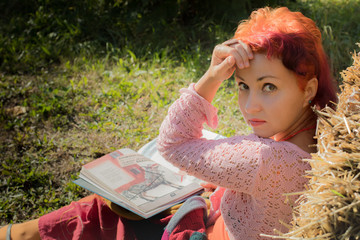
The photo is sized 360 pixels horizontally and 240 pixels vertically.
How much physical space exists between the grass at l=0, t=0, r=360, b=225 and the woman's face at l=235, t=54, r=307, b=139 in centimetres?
173

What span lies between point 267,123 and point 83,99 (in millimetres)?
2720

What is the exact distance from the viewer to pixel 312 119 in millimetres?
1802

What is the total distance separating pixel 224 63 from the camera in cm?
182

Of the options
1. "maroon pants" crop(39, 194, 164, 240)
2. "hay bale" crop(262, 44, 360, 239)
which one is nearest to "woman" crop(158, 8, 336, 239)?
"hay bale" crop(262, 44, 360, 239)

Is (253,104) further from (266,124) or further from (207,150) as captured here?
(207,150)

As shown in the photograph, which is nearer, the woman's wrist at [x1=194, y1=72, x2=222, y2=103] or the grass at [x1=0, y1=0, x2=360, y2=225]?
the woman's wrist at [x1=194, y1=72, x2=222, y2=103]

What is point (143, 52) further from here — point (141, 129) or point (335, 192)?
point (335, 192)

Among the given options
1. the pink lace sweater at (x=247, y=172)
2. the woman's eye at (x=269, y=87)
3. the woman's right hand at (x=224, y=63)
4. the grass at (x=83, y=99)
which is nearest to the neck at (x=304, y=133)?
the pink lace sweater at (x=247, y=172)

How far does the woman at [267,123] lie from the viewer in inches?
64.0

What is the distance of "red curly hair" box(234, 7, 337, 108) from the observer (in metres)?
1.65

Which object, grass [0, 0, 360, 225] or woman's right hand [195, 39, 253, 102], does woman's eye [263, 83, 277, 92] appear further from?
grass [0, 0, 360, 225]

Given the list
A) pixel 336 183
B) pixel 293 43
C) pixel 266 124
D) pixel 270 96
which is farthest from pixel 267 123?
pixel 336 183

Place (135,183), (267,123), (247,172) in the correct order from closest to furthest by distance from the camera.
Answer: (247,172) < (267,123) < (135,183)

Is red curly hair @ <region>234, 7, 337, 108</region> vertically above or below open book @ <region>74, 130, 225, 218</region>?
above
